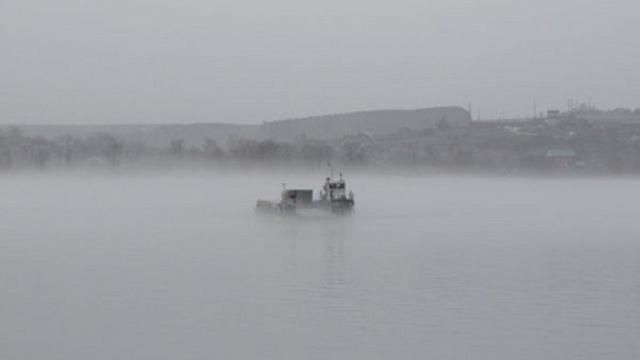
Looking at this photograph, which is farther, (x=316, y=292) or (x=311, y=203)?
(x=311, y=203)

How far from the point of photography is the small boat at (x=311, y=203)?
5475 centimetres

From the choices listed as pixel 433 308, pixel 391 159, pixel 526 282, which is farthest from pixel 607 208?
pixel 391 159

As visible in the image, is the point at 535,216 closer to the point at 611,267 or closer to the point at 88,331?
the point at 611,267

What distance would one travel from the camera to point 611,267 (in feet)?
96.6

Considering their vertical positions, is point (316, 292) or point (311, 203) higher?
point (311, 203)

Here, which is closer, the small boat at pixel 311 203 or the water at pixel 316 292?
the water at pixel 316 292

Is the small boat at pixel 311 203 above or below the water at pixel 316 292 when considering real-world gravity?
above

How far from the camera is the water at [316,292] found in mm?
17891

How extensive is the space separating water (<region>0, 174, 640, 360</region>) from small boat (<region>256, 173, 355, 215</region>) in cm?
870

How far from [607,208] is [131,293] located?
50.7 meters

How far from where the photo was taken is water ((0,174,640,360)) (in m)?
17.9

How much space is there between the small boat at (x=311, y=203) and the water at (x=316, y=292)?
870 centimetres

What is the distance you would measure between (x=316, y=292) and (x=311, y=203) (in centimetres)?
3200

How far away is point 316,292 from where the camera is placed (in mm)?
23969
